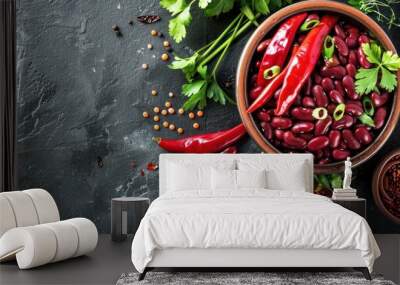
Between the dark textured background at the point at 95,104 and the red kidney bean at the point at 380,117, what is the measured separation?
37cm

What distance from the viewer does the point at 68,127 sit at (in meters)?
6.86

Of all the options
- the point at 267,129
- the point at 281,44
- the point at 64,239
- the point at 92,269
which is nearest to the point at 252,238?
the point at 92,269

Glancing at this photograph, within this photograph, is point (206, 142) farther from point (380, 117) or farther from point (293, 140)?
point (380, 117)

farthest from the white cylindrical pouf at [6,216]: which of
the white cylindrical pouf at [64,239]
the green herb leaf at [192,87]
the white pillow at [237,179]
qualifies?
the green herb leaf at [192,87]

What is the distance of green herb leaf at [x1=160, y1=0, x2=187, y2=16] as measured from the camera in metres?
6.55

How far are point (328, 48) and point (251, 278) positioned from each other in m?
2.88

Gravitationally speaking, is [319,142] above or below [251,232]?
above

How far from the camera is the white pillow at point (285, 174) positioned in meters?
6.20

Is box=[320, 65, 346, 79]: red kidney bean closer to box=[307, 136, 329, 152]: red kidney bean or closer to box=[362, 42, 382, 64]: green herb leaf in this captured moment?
box=[362, 42, 382, 64]: green herb leaf

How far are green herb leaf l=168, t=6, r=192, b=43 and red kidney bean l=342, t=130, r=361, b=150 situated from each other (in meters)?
1.89

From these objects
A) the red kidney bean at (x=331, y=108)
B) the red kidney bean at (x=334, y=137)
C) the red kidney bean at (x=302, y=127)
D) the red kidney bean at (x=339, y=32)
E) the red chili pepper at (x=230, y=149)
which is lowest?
the red chili pepper at (x=230, y=149)

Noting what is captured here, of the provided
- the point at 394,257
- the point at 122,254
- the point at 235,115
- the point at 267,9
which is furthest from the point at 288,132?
the point at 122,254

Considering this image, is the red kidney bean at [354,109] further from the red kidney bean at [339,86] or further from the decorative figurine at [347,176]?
the decorative figurine at [347,176]

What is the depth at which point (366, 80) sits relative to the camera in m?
6.50
